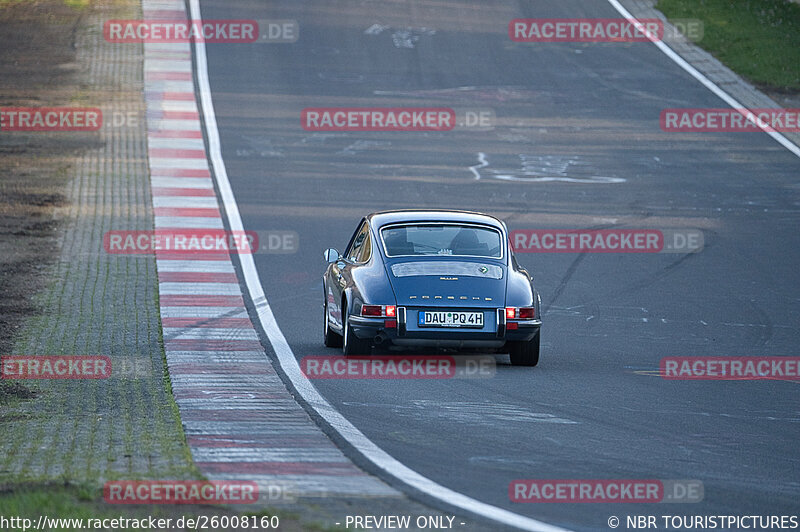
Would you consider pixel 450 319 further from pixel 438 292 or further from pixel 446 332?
pixel 438 292

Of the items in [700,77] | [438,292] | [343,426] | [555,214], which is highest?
[700,77]

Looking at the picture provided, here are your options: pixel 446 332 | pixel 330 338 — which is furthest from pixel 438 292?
pixel 330 338

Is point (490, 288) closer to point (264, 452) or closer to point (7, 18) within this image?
point (264, 452)

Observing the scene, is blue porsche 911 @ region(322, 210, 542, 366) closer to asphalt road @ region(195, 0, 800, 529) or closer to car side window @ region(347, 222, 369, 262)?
car side window @ region(347, 222, 369, 262)

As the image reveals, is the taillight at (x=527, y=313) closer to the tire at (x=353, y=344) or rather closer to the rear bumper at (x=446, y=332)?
the rear bumper at (x=446, y=332)

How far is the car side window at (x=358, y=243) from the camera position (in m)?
12.9

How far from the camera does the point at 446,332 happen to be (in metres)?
11.2

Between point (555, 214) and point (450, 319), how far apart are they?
1054 cm

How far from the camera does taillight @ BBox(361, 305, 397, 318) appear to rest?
37.1 ft

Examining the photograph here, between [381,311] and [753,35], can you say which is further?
[753,35]

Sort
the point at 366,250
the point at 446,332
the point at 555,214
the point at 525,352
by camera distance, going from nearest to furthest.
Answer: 1. the point at 446,332
2. the point at 525,352
3. the point at 366,250
4. the point at 555,214

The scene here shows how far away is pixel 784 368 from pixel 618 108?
17.9m

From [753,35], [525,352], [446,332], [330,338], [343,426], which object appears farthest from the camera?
[753,35]

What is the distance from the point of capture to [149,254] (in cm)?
1892
